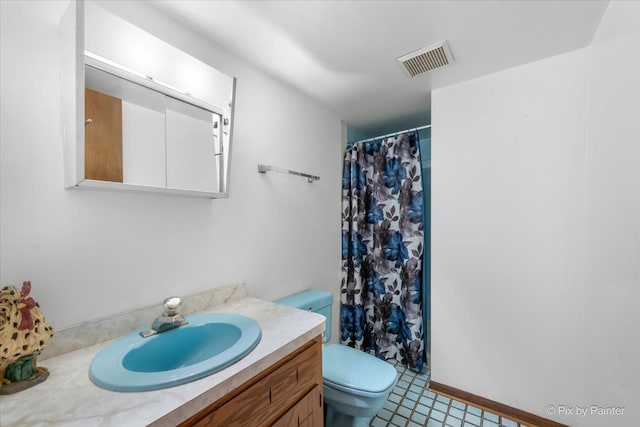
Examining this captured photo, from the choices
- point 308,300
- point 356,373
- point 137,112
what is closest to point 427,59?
point 137,112

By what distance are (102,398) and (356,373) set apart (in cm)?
114

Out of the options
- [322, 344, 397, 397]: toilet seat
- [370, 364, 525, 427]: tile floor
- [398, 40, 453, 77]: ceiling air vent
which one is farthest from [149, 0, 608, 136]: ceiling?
[370, 364, 525, 427]: tile floor

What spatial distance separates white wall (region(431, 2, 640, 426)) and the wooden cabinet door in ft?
6.10

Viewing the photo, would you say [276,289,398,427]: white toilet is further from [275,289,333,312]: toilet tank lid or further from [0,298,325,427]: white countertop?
[0,298,325,427]: white countertop

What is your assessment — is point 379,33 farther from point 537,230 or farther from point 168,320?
point 168,320

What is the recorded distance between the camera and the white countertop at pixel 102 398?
600mm

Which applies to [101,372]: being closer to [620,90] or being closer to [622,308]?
[622,308]

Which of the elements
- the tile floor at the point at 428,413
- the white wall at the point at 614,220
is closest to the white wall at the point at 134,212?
the tile floor at the point at 428,413

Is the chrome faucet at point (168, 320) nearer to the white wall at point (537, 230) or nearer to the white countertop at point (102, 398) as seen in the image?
the white countertop at point (102, 398)

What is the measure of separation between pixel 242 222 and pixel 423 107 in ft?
5.78

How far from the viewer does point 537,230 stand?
5.22ft

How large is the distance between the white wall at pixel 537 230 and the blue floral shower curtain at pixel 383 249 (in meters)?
0.23

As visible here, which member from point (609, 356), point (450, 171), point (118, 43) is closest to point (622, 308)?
point (609, 356)

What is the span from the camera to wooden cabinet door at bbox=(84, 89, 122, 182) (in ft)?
2.99
